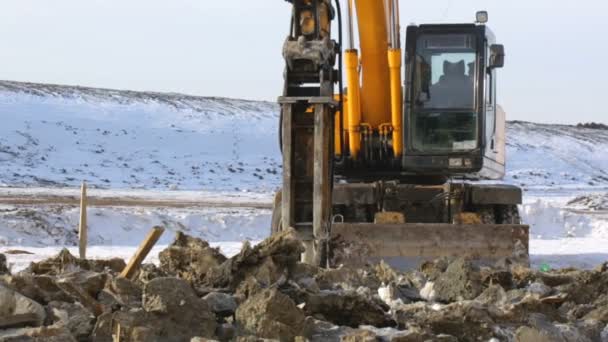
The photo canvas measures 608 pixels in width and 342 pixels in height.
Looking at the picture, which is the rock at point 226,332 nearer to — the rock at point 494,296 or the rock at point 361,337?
the rock at point 361,337

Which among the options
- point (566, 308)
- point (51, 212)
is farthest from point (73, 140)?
point (566, 308)

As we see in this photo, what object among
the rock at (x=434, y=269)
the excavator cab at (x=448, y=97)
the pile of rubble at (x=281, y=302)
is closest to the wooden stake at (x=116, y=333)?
the pile of rubble at (x=281, y=302)

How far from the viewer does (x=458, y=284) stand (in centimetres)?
780

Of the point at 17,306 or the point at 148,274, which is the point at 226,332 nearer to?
the point at 17,306

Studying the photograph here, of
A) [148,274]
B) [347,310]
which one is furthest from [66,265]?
[347,310]

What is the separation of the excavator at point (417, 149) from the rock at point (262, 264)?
2454mm

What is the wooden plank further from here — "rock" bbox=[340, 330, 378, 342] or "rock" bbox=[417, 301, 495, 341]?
"rock" bbox=[417, 301, 495, 341]

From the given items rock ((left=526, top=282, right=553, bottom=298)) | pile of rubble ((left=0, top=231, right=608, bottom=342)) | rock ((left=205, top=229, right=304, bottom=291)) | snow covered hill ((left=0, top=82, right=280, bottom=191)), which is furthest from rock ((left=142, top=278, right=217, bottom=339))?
snow covered hill ((left=0, top=82, right=280, bottom=191))

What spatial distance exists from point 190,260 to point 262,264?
0.95 metres

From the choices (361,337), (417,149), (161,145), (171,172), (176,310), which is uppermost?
(417,149)

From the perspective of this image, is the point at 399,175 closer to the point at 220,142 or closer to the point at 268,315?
the point at 268,315

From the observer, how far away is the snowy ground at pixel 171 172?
1823cm

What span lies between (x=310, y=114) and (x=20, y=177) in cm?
2639

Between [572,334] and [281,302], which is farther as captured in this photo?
[572,334]
